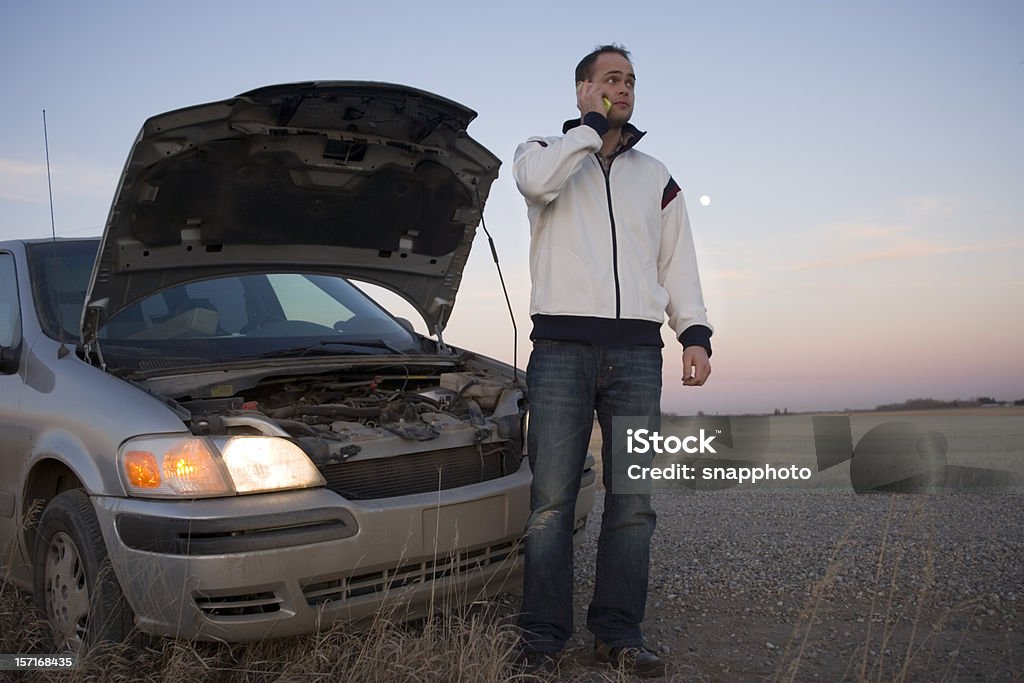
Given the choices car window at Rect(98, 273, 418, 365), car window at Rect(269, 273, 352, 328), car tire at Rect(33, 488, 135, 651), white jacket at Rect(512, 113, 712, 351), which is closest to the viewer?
car tire at Rect(33, 488, 135, 651)

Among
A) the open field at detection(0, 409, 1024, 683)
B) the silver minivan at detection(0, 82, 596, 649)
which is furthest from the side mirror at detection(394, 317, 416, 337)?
the open field at detection(0, 409, 1024, 683)

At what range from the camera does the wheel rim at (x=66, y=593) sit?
3.09 metres

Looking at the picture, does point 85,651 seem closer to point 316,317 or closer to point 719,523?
point 316,317

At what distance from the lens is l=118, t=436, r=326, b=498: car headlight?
286 centimetres

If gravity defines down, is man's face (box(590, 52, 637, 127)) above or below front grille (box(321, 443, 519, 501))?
above

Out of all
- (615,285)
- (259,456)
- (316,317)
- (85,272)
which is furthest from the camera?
(316,317)

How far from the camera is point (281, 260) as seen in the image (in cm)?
426

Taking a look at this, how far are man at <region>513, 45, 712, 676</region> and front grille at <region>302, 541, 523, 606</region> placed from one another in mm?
186

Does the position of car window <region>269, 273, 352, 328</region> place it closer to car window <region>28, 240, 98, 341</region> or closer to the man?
car window <region>28, 240, 98, 341</region>

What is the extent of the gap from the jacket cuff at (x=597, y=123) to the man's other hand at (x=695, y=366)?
867 millimetres

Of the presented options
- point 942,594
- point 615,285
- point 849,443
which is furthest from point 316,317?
point 849,443

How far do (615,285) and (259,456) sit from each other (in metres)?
1.35

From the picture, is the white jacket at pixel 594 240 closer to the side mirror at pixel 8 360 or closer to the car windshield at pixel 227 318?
the car windshield at pixel 227 318

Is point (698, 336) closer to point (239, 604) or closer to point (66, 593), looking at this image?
point (239, 604)
